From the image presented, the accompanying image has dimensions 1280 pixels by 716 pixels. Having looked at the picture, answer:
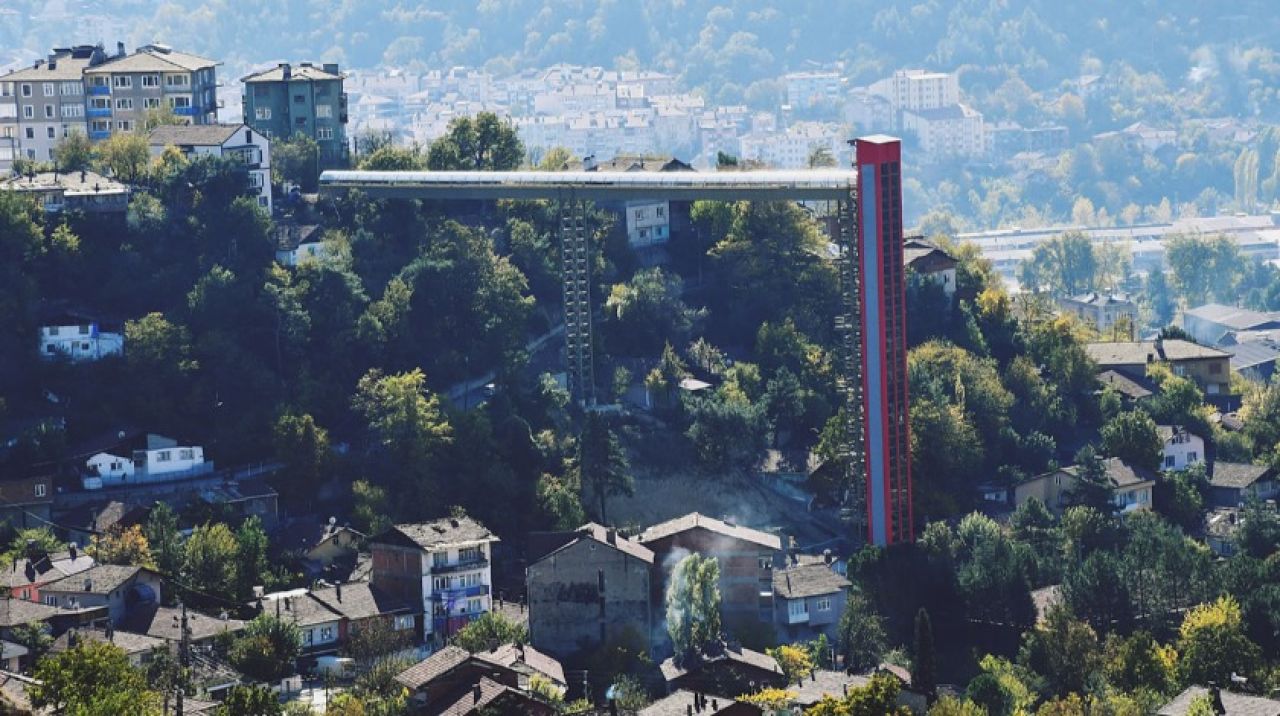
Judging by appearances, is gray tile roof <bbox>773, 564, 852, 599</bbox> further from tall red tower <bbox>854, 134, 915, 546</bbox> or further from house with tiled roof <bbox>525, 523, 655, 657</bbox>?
tall red tower <bbox>854, 134, 915, 546</bbox>

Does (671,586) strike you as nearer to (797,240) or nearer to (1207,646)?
(1207,646)

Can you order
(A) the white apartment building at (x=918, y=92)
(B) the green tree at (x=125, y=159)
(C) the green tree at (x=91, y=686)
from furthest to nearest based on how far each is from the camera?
(A) the white apartment building at (x=918, y=92) < (B) the green tree at (x=125, y=159) < (C) the green tree at (x=91, y=686)

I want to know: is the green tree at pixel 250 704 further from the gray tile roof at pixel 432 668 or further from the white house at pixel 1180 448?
the white house at pixel 1180 448

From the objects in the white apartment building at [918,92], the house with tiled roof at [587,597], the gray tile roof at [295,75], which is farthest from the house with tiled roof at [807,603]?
the white apartment building at [918,92]

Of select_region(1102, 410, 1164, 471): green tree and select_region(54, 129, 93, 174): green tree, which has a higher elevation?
select_region(54, 129, 93, 174): green tree

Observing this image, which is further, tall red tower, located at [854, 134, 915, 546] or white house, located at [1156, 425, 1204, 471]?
white house, located at [1156, 425, 1204, 471]

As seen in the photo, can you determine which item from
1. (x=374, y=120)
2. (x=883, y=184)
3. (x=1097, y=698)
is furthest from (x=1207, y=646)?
(x=374, y=120)

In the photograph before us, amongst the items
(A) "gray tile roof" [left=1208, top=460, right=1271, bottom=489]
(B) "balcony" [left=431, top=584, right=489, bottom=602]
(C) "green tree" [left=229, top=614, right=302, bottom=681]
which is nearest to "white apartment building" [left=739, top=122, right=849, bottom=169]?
(A) "gray tile roof" [left=1208, top=460, right=1271, bottom=489]
